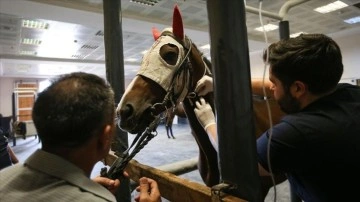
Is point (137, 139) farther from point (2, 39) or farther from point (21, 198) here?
point (2, 39)

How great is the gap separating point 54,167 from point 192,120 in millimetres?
815

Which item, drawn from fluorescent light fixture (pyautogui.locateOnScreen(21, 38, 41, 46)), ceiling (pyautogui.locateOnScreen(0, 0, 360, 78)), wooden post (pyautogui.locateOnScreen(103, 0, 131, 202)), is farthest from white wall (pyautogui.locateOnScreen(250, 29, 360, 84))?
wooden post (pyautogui.locateOnScreen(103, 0, 131, 202))

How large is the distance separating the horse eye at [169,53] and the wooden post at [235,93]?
0.55 m

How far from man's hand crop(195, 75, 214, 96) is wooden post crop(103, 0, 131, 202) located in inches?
20.6

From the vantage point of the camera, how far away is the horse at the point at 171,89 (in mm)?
1135

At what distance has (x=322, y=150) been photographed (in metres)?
0.74

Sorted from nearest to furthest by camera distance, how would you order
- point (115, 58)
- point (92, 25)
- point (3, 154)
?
1. point (115, 58)
2. point (3, 154)
3. point (92, 25)

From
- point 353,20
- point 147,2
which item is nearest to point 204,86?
point 147,2

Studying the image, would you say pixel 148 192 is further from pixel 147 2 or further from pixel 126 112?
pixel 147 2

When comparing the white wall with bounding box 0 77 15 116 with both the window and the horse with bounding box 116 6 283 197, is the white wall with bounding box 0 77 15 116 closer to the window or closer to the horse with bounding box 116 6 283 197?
the window

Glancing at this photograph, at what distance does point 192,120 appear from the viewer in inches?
53.3

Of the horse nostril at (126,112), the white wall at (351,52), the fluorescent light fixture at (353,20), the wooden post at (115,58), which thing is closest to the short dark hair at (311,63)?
the horse nostril at (126,112)

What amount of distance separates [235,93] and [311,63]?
308 millimetres

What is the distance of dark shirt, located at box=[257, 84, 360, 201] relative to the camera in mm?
737
